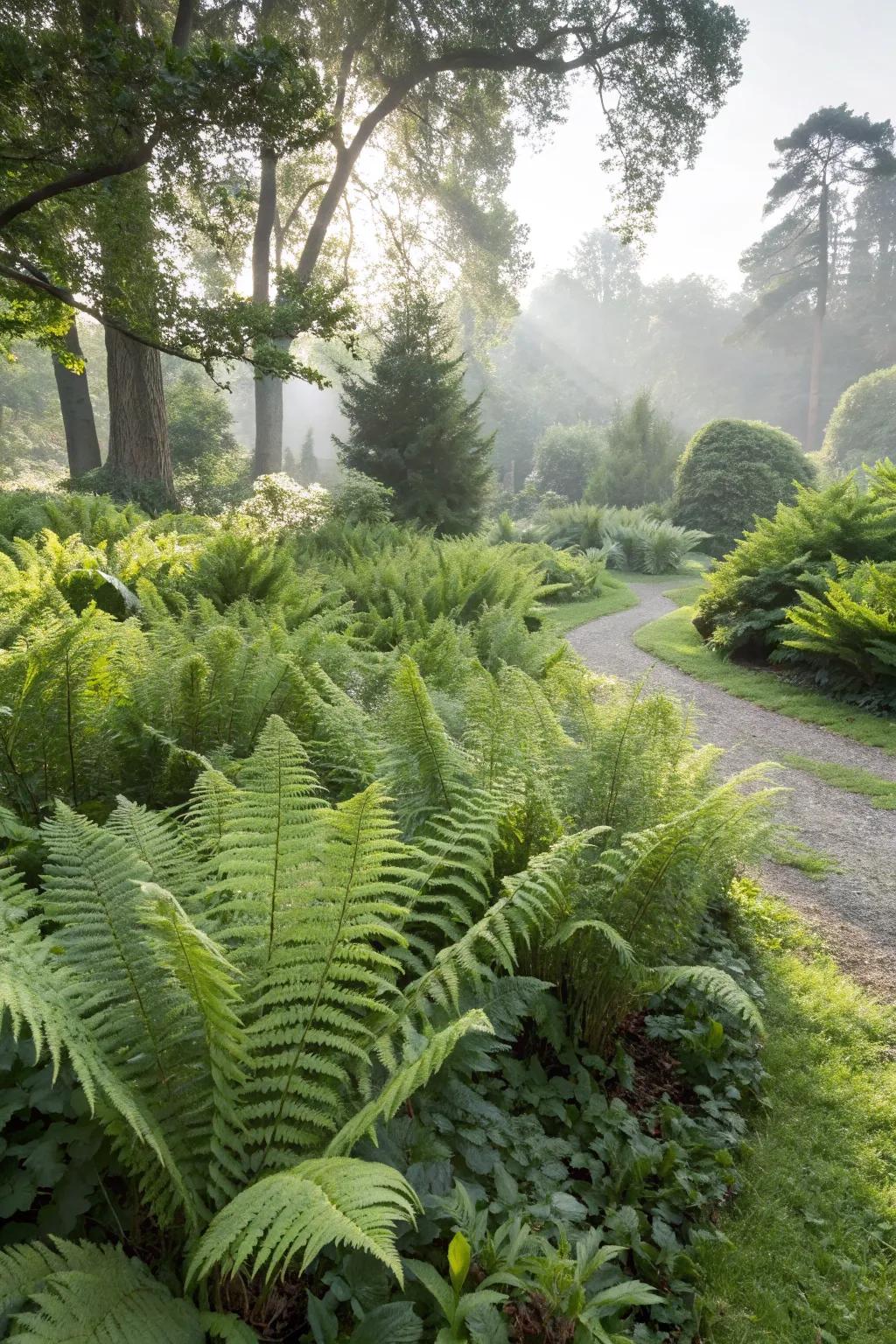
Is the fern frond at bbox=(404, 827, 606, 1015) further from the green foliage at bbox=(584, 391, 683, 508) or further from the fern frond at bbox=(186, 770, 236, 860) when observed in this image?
the green foliage at bbox=(584, 391, 683, 508)

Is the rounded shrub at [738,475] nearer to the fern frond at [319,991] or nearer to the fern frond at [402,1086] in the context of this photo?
the fern frond at [319,991]

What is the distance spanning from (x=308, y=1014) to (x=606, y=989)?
3.63 feet

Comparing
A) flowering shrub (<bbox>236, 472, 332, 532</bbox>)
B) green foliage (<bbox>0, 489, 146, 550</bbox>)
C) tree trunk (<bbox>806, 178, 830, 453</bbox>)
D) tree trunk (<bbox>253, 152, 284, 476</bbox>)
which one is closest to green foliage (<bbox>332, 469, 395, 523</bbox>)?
flowering shrub (<bbox>236, 472, 332, 532</bbox>)

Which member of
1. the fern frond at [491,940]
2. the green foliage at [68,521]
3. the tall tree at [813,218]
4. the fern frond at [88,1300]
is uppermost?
the tall tree at [813,218]

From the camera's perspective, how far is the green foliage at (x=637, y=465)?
2484 cm

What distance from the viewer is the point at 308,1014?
1.27 meters

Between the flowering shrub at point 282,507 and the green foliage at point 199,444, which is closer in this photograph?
the flowering shrub at point 282,507

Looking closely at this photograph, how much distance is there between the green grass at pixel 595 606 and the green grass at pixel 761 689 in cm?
113

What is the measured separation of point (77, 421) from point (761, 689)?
40.0 feet

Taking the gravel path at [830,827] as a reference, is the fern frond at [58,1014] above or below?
above

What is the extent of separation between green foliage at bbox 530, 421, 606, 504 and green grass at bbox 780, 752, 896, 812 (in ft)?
88.8

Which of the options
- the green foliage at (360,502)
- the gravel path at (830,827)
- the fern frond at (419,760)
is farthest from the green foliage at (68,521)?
the fern frond at (419,760)

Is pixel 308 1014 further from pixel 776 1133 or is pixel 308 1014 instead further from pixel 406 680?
pixel 776 1133

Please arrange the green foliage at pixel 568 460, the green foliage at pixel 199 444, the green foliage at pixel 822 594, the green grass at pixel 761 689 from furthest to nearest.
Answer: the green foliage at pixel 568 460, the green foliage at pixel 199 444, the green foliage at pixel 822 594, the green grass at pixel 761 689
